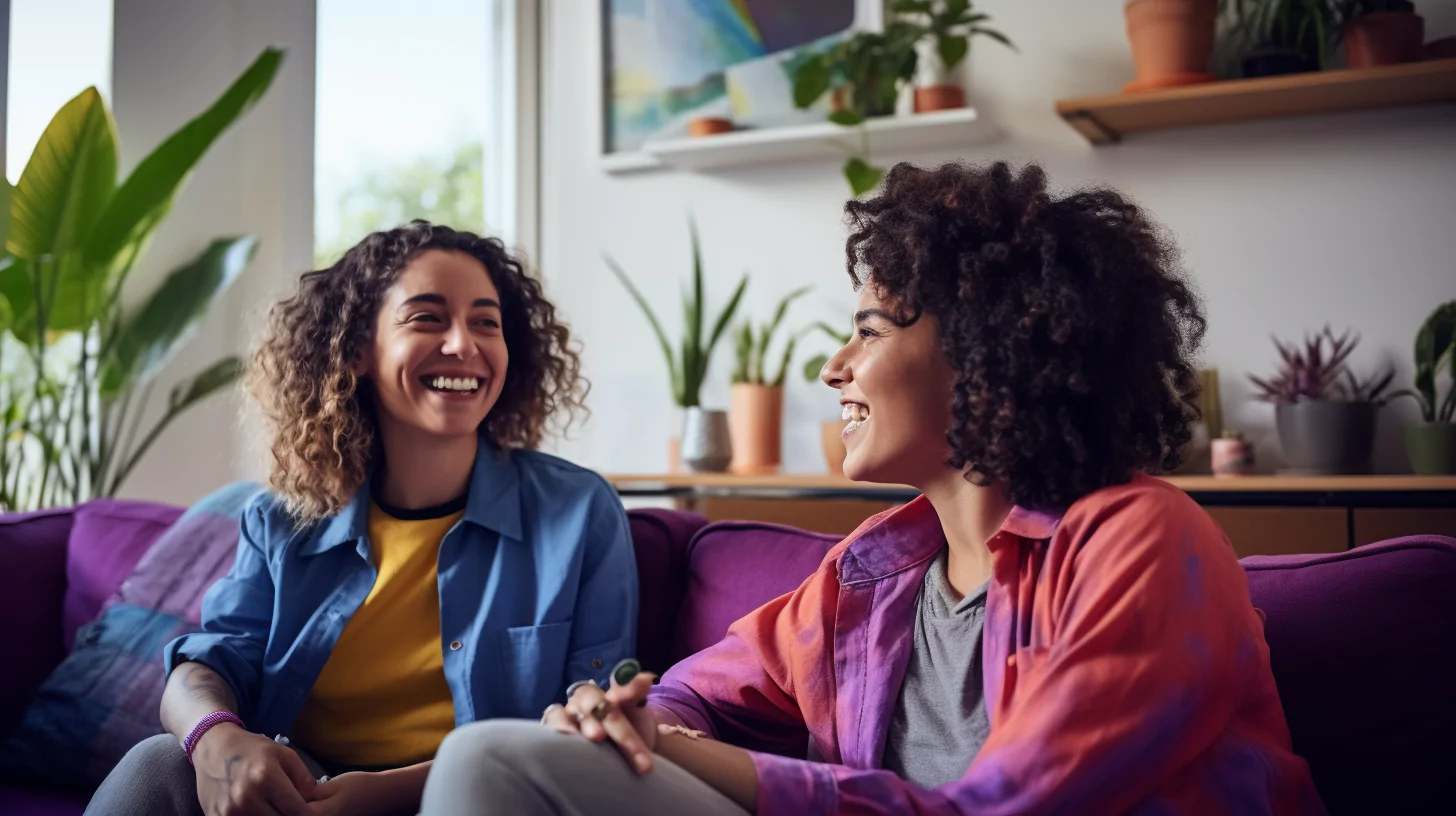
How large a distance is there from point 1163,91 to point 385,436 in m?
2.18

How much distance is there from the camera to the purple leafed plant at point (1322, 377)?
2973 mm

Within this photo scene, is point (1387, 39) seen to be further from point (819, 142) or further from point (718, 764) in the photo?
point (718, 764)

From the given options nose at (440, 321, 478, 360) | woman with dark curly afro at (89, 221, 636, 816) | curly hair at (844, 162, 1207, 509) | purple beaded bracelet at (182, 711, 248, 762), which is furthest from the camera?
nose at (440, 321, 478, 360)

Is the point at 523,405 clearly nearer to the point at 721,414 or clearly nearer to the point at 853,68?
the point at 721,414

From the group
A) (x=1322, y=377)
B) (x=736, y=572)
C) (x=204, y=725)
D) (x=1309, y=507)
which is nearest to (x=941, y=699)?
(x=736, y=572)

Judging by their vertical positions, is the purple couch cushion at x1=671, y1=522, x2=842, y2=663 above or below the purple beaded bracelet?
above

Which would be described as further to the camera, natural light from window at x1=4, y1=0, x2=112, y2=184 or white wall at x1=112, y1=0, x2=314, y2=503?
white wall at x1=112, y1=0, x2=314, y2=503

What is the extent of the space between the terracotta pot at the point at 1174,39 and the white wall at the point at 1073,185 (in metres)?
0.27

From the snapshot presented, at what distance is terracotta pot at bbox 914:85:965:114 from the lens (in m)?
3.40

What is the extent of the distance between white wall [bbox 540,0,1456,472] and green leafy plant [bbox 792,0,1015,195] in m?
0.20

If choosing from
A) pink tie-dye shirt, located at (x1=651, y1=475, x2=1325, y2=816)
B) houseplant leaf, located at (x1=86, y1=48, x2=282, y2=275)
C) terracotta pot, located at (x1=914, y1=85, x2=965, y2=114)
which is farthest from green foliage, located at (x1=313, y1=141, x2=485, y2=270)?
pink tie-dye shirt, located at (x1=651, y1=475, x2=1325, y2=816)

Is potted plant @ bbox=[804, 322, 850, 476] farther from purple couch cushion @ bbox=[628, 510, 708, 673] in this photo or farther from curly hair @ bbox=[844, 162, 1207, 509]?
curly hair @ bbox=[844, 162, 1207, 509]

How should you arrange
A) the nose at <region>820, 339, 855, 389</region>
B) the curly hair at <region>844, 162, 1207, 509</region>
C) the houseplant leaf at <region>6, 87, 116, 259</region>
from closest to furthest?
1. the curly hair at <region>844, 162, 1207, 509</region>
2. the nose at <region>820, 339, 855, 389</region>
3. the houseplant leaf at <region>6, 87, 116, 259</region>

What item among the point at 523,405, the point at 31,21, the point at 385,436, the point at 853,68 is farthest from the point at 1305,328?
the point at 31,21
